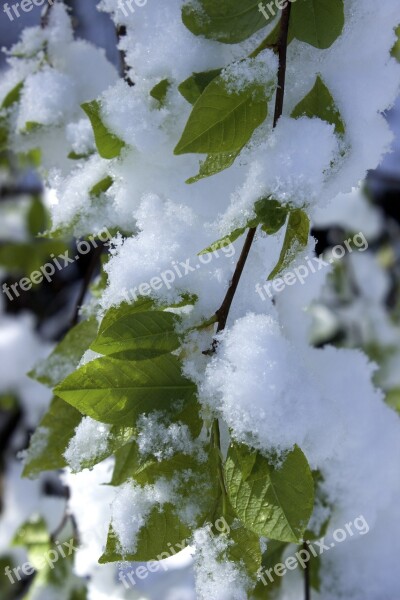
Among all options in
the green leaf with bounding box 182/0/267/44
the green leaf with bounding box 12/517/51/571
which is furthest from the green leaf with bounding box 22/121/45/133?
the green leaf with bounding box 12/517/51/571

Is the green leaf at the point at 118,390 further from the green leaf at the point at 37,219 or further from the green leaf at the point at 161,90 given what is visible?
the green leaf at the point at 37,219

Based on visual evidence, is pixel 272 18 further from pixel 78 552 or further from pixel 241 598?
pixel 78 552

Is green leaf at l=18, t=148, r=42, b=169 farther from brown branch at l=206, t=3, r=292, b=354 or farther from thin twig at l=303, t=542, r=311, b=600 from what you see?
thin twig at l=303, t=542, r=311, b=600

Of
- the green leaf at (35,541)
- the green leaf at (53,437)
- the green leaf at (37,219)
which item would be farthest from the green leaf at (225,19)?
the green leaf at (37,219)

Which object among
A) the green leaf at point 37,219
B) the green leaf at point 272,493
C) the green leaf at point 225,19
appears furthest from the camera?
the green leaf at point 37,219

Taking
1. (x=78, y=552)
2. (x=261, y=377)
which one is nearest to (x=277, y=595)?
(x=78, y=552)

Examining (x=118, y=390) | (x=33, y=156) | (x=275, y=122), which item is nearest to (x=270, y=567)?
(x=118, y=390)
